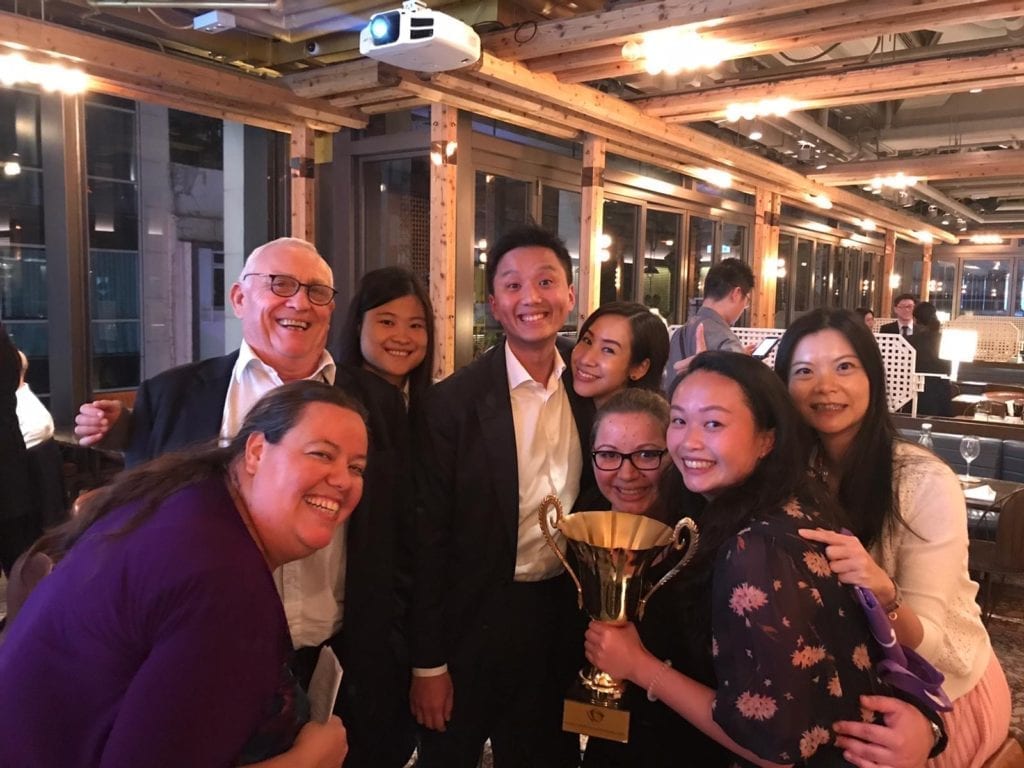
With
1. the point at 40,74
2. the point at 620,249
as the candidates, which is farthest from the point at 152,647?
the point at 620,249

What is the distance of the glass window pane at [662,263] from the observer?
8609 millimetres

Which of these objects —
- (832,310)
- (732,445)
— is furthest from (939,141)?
(732,445)

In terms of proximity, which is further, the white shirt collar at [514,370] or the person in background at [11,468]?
the person in background at [11,468]

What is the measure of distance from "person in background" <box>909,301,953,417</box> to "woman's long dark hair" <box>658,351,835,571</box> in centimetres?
547

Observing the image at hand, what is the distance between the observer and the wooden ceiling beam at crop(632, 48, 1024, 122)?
4.92 m

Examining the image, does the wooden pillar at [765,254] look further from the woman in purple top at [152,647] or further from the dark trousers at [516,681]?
the woman in purple top at [152,647]

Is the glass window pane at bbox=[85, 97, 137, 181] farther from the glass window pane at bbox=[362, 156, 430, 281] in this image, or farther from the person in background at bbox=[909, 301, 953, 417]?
the person in background at bbox=[909, 301, 953, 417]

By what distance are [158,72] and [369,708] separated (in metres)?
3.99

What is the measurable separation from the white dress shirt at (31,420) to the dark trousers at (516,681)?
2.79 meters

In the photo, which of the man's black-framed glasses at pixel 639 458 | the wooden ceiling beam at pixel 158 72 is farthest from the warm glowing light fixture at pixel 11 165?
the man's black-framed glasses at pixel 639 458

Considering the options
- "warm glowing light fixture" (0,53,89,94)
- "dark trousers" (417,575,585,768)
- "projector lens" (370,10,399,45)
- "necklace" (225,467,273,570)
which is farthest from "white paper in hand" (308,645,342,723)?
"warm glowing light fixture" (0,53,89,94)

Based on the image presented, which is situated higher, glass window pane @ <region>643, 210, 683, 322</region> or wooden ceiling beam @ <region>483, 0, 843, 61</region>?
wooden ceiling beam @ <region>483, 0, 843, 61</region>

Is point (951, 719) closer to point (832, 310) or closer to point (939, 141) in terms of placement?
point (832, 310)

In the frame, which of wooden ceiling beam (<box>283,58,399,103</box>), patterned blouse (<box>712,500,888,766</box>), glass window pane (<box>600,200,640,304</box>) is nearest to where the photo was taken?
patterned blouse (<box>712,500,888,766</box>)
